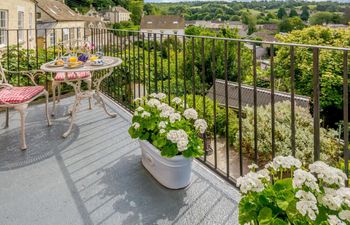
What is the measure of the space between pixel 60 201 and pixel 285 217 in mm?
1260

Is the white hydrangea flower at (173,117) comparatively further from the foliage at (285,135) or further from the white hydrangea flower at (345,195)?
the foliage at (285,135)

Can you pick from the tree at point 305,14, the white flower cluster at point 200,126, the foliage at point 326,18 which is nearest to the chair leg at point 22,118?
the white flower cluster at point 200,126

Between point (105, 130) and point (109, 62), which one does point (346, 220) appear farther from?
point (109, 62)

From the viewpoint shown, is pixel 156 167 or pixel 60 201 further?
pixel 156 167

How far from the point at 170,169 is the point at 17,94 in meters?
1.54

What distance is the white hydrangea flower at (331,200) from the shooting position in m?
0.87

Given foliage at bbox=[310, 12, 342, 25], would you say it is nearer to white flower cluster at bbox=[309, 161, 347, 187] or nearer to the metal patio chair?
the metal patio chair

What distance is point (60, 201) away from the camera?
5.44 feet

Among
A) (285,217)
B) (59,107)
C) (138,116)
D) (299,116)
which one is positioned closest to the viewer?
→ (285,217)

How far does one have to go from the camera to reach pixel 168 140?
1717 mm

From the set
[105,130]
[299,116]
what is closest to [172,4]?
[299,116]

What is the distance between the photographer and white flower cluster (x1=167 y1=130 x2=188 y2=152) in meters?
1.62

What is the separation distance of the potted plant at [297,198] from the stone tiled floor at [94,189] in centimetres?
54

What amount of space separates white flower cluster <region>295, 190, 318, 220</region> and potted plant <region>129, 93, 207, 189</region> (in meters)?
0.82
